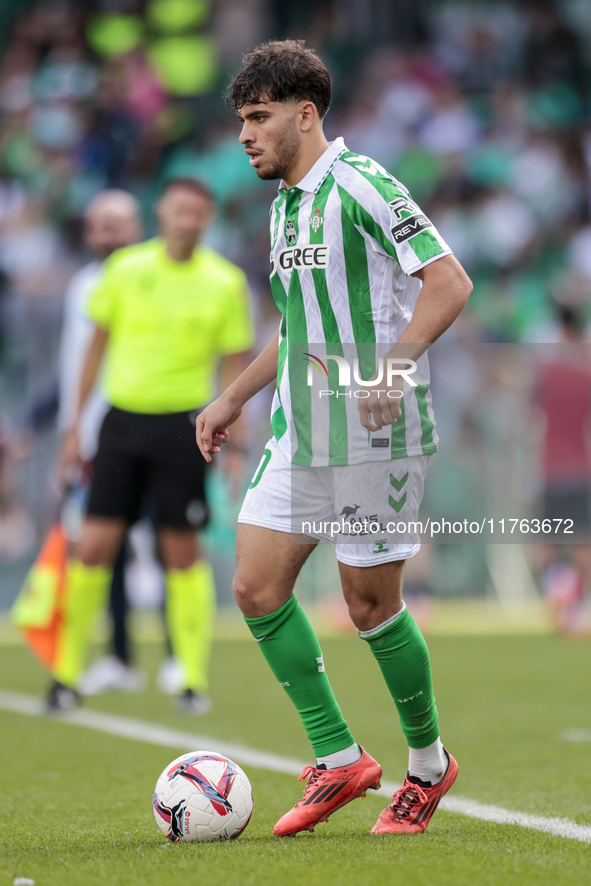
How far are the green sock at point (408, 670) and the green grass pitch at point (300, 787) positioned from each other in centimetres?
26

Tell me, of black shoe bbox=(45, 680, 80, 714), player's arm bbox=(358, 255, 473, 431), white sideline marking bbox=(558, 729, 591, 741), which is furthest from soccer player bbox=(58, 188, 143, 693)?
player's arm bbox=(358, 255, 473, 431)

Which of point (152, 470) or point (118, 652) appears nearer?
point (152, 470)

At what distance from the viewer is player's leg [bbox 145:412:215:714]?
568 cm

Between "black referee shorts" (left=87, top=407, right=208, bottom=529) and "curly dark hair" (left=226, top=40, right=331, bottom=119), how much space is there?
2687 mm

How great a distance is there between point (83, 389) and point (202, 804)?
3.29 metres

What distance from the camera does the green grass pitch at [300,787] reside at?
101 inches

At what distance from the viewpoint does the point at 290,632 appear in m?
3.13

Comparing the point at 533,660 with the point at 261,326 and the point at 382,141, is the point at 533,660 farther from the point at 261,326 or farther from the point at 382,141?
the point at 382,141

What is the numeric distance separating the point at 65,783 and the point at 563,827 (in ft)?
5.46

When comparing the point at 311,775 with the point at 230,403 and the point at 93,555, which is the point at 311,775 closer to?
the point at 230,403

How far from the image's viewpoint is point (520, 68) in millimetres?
15039

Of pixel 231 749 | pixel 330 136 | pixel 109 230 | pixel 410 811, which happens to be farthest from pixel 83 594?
pixel 330 136

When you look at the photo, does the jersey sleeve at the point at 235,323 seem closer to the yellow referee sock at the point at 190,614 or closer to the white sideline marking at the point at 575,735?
the yellow referee sock at the point at 190,614

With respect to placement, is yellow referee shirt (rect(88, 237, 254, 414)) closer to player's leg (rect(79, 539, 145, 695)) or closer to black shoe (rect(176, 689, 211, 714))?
player's leg (rect(79, 539, 145, 695))
